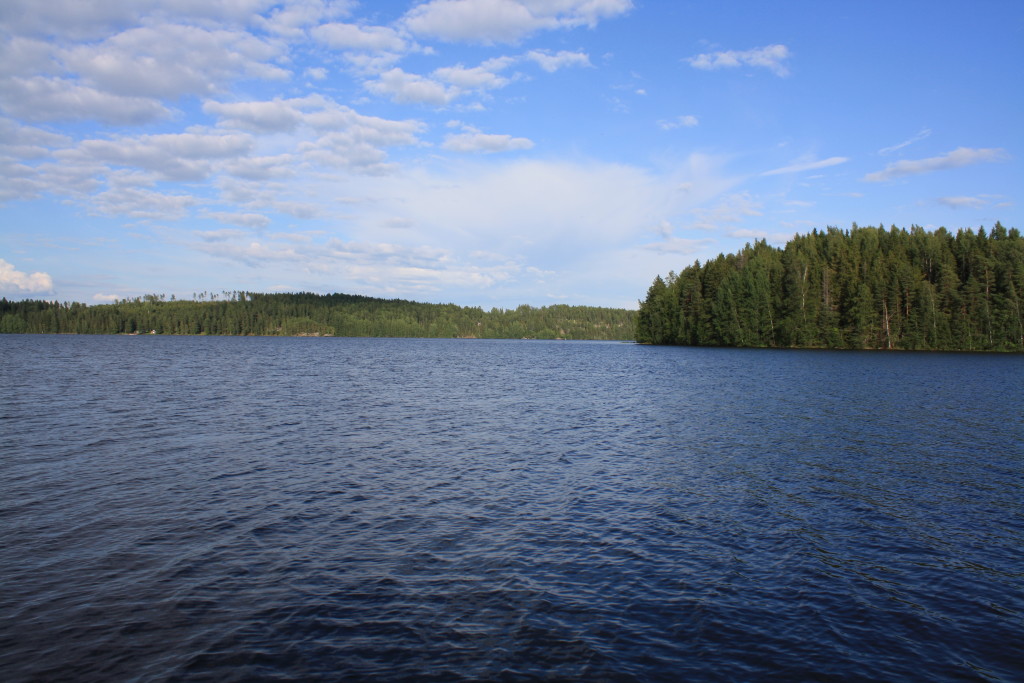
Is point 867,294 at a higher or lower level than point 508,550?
higher

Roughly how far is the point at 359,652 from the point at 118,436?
1134 inches

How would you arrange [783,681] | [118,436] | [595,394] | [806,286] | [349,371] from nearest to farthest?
[783,681], [118,436], [595,394], [349,371], [806,286]

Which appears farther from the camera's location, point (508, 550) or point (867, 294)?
point (867, 294)

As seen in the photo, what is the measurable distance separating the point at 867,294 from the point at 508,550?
157 m

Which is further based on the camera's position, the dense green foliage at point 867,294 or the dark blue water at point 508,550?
the dense green foliage at point 867,294

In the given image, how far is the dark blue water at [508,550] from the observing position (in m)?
11.5

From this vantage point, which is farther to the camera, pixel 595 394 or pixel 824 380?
pixel 824 380

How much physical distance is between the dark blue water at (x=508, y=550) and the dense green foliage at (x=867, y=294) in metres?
126

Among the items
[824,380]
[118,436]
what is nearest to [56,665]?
[118,436]

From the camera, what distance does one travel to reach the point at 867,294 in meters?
144

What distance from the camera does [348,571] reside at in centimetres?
1531

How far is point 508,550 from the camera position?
1688cm

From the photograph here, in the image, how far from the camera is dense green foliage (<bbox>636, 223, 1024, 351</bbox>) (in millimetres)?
135000

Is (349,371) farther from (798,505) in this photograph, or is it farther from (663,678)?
(663,678)
